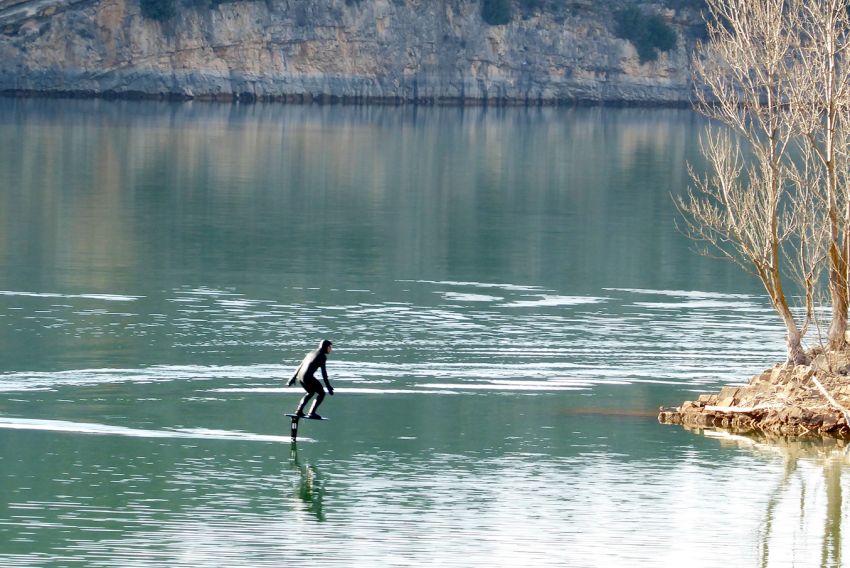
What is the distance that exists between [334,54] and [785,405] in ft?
345

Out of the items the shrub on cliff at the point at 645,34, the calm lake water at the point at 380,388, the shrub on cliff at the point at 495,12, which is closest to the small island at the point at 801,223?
the calm lake water at the point at 380,388

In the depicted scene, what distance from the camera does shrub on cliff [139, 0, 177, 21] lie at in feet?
383

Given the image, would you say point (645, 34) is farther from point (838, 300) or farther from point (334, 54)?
point (838, 300)

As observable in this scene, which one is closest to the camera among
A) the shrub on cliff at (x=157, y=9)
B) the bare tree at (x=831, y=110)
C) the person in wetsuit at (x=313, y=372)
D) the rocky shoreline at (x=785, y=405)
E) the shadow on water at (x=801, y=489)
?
the shadow on water at (x=801, y=489)

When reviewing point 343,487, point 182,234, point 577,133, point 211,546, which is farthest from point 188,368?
point 577,133

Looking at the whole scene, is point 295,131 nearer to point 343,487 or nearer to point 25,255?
point 25,255

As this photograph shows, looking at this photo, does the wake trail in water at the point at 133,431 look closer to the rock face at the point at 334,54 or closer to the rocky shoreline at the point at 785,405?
the rocky shoreline at the point at 785,405

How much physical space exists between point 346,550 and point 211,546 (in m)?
1.13

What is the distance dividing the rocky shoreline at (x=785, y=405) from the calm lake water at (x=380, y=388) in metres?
0.49

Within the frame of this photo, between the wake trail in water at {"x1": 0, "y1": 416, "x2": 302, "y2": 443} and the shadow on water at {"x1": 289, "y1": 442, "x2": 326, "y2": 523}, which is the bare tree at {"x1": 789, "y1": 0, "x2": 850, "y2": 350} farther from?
the shadow on water at {"x1": 289, "y1": 442, "x2": 326, "y2": 523}

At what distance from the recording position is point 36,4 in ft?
370

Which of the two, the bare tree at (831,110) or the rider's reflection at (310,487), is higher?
the bare tree at (831,110)

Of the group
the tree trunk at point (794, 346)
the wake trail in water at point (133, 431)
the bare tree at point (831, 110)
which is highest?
the bare tree at point (831, 110)

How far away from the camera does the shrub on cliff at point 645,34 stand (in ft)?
452
